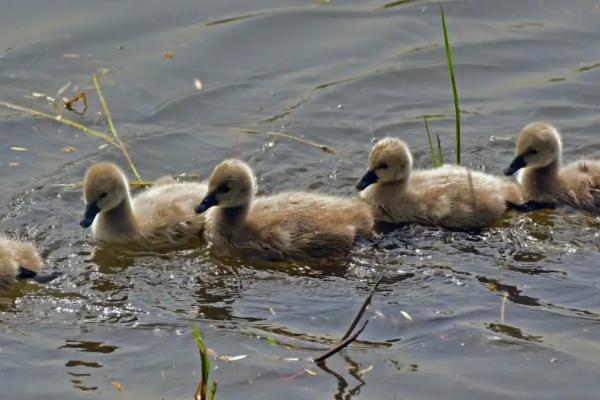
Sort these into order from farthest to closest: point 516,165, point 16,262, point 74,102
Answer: point 74,102 → point 516,165 → point 16,262

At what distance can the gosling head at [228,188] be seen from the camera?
687cm

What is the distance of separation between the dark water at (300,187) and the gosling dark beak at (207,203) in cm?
28

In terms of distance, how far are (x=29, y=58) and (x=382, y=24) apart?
273 cm

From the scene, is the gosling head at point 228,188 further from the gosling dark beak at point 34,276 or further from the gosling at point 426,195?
the gosling dark beak at point 34,276

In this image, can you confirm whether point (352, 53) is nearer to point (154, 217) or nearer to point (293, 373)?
point (154, 217)

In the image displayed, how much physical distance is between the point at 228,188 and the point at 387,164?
92 centimetres

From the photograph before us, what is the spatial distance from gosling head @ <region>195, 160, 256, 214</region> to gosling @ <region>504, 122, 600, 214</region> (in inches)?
60.8

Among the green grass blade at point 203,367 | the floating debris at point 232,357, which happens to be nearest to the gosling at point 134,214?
the floating debris at point 232,357

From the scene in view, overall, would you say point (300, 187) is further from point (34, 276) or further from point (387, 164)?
point (34, 276)

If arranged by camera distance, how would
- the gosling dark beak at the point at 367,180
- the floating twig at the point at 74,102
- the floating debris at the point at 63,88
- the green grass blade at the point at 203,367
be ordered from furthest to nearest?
the floating debris at the point at 63,88
the floating twig at the point at 74,102
the gosling dark beak at the point at 367,180
the green grass blade at the point at 203,367

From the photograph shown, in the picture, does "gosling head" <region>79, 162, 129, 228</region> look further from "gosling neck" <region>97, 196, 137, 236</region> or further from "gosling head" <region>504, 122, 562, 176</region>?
"gosling head" <region>504, 122, 562, 176</region>

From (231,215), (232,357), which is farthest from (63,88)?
(232,357)

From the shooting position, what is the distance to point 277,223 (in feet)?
22.5

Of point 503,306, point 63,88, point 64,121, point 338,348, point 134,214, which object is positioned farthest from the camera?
point 63,88
